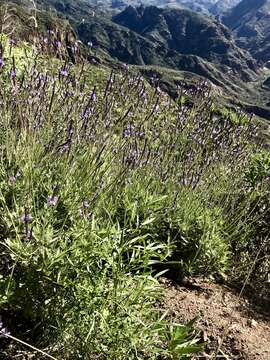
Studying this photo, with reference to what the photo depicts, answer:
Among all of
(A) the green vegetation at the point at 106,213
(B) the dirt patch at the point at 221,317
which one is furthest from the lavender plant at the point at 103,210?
(B) the dirt patch at the point at 221,317

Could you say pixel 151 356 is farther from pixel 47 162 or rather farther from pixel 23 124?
pixel 23 124

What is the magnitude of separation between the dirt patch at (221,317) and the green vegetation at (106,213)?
0.12m

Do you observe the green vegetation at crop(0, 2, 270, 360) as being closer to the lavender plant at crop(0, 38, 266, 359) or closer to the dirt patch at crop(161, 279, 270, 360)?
the lavender plant at crop(0, 38, 266, 359)

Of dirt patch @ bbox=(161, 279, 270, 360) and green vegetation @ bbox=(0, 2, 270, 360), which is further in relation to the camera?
dirt patch @ bbox=(161, 279, 270, 360)

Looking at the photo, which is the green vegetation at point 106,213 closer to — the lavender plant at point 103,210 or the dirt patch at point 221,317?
the lavender plant at point 103,210

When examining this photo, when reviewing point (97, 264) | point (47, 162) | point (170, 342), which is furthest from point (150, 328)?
point (47, 162)

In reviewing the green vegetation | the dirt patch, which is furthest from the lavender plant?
the dirt patch

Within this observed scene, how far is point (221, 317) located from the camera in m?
3.27

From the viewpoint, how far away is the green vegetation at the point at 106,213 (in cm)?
246

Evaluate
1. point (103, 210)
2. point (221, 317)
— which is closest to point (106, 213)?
point (103, 210)

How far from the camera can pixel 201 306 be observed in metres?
3.34

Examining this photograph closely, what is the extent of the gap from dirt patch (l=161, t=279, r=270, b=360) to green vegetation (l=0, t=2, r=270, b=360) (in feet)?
0.40

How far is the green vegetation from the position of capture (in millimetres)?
2455

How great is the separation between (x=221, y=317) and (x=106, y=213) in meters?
1.10
